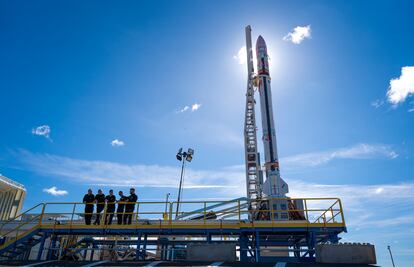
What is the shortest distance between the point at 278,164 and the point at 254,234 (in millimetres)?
5394

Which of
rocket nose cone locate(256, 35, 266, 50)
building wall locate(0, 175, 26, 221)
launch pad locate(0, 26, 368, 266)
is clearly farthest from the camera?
building wall locate(0, 175, 26, 221)

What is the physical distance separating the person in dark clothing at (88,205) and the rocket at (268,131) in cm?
993

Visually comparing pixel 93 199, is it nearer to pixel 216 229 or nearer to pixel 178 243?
pixel 178 243

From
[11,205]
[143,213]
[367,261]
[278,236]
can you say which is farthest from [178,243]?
[11,205]

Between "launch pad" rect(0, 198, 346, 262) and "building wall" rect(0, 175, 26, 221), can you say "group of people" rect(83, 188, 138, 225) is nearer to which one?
"launch pad" rect(0, 198, 346, 262)

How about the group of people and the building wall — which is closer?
the group of people

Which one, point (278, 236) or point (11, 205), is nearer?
point (278, 236)

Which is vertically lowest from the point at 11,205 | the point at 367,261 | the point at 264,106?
the point at 367,261

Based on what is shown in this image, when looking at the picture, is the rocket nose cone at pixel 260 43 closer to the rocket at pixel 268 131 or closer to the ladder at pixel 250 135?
the rocket at pixel 268 131

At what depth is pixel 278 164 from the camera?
720 inches

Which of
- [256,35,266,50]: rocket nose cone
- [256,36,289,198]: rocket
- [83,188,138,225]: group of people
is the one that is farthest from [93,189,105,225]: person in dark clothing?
[256,35,266,50]: rocket nose cone

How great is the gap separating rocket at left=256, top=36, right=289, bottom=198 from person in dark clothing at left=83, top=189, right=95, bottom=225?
993 centimetres

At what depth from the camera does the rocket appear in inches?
685

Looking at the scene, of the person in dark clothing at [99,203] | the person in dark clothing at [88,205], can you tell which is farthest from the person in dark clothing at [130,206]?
the person in dark clothing at [88,205]
